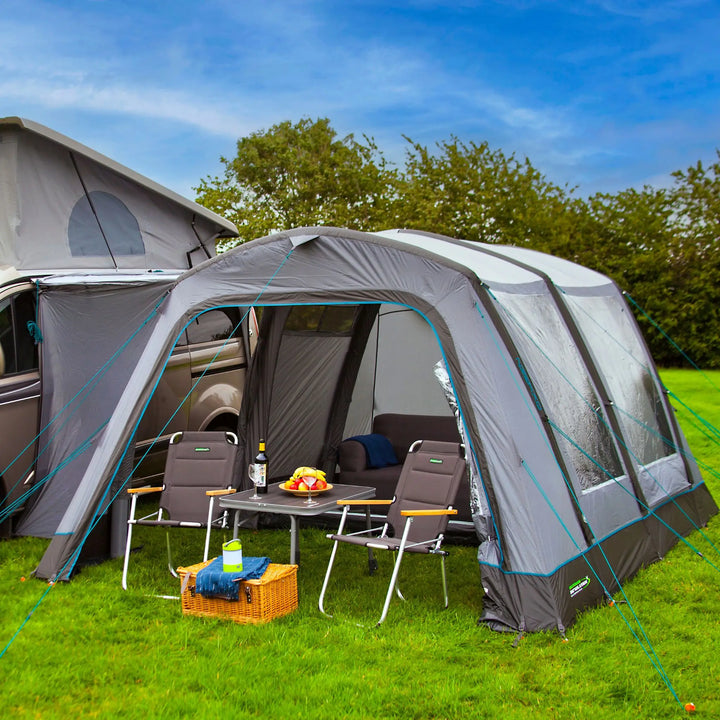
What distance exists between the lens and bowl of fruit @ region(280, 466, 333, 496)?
5.80m

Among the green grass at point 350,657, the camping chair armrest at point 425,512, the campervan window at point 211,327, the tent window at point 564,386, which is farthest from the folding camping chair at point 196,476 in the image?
the tent window at point 564,386

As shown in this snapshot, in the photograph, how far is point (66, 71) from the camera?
884cm

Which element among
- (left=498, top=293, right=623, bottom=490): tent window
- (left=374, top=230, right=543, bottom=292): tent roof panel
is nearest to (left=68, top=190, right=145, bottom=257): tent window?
(left=374, top=230, right=543, bottom=292): tent roof panel

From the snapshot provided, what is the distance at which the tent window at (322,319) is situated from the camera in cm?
769

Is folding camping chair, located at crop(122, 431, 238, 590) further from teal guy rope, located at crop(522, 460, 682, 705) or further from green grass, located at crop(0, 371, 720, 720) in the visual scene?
teal guy rope, located at crop(522, 460, 682, 705)

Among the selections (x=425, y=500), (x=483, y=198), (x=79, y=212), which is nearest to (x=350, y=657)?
(x=425, y=500)

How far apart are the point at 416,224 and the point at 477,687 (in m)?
20.8

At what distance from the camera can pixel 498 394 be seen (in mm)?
5098

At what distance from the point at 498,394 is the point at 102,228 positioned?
5345 mm

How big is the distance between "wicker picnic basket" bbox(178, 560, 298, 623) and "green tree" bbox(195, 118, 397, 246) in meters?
22.5

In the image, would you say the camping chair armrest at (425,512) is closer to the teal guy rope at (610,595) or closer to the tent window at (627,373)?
the teal guy rope at (610,595)

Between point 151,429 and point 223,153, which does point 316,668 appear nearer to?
point 151,429

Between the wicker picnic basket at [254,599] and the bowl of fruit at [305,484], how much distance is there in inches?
25.1

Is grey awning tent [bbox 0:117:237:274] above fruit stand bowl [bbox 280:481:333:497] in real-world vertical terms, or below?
above
